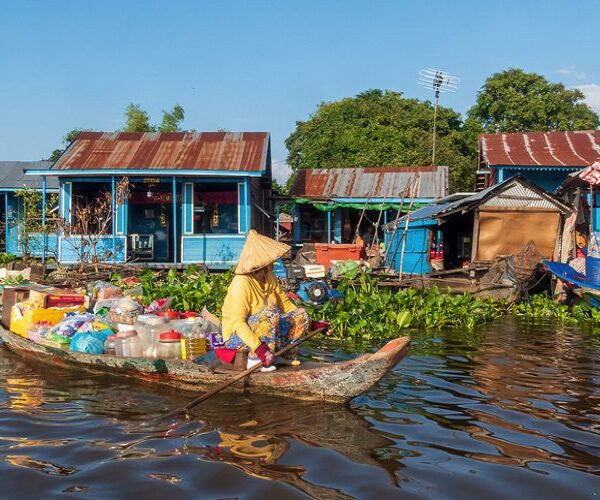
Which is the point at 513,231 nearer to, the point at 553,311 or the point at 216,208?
the point at 553,311

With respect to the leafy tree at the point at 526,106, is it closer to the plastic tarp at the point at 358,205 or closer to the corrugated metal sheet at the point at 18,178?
the plastic tarp at the point at 358,205

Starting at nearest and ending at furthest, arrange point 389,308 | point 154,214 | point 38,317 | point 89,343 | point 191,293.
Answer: point 89,343
point 38,317
point 389,308
point 191,293
point 154,214

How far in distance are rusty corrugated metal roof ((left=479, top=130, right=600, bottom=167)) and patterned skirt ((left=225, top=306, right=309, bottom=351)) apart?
12555mm

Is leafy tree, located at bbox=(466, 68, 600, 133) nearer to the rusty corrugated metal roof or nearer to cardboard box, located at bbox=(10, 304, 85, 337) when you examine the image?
the rusty corrugated metal roof

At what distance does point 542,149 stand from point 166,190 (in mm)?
10855

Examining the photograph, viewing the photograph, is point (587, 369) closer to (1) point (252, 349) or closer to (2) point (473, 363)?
(2) point (473, 363)

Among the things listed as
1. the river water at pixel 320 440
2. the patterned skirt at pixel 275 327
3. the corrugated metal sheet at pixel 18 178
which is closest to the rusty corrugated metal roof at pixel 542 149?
the river water at pixel 320 440

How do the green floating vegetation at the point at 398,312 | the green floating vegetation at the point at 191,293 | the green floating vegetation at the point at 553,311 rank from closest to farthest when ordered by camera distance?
1. the green floating vegetation at the point at 398,312
2. the green floating vegetation at the point at 191,293
3. the green floating vegetation at the point at 553,311

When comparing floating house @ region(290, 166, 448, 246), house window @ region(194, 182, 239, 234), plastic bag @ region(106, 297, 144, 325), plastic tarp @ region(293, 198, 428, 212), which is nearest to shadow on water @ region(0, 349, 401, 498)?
plastic bag @ region(106, 297, 144, 325)

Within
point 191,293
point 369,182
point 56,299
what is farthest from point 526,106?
point 56,299

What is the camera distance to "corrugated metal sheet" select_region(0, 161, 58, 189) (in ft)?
67.4

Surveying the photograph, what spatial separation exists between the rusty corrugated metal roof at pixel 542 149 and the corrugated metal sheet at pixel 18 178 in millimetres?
13669

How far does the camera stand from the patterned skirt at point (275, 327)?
5.93m

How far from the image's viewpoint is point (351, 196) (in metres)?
21.5
